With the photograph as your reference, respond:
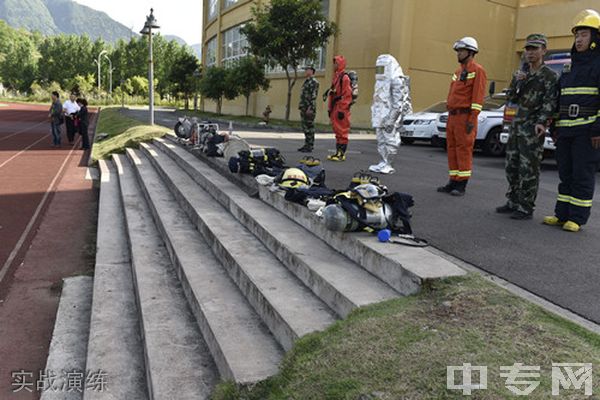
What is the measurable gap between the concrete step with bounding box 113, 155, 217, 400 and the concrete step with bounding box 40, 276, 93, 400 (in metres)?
0.53

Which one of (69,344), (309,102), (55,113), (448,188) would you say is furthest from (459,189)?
(55,113)

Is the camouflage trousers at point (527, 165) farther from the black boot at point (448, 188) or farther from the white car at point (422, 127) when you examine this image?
the white car at point (422, 127)

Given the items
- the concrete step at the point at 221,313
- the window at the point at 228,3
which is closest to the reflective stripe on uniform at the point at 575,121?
the concrete step at the point at 221,313

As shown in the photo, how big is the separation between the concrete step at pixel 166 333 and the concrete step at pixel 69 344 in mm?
530

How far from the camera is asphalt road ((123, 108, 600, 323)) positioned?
137 inches

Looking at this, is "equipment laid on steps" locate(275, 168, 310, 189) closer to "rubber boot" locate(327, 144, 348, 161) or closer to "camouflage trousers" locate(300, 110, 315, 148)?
"rubber boot" locate(327, 144, 348, 161)

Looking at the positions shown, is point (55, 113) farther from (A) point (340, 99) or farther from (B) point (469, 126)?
(B) point (469, 126)

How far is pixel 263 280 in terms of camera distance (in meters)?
3.95

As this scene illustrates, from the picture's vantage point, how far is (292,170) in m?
6.00

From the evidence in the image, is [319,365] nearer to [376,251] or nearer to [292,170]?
[376,251]

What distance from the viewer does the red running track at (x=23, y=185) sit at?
23.0 feet

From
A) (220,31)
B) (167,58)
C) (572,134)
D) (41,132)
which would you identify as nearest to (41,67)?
(167,58)

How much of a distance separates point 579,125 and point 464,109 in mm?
1827

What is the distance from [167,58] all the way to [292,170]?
76.3m
